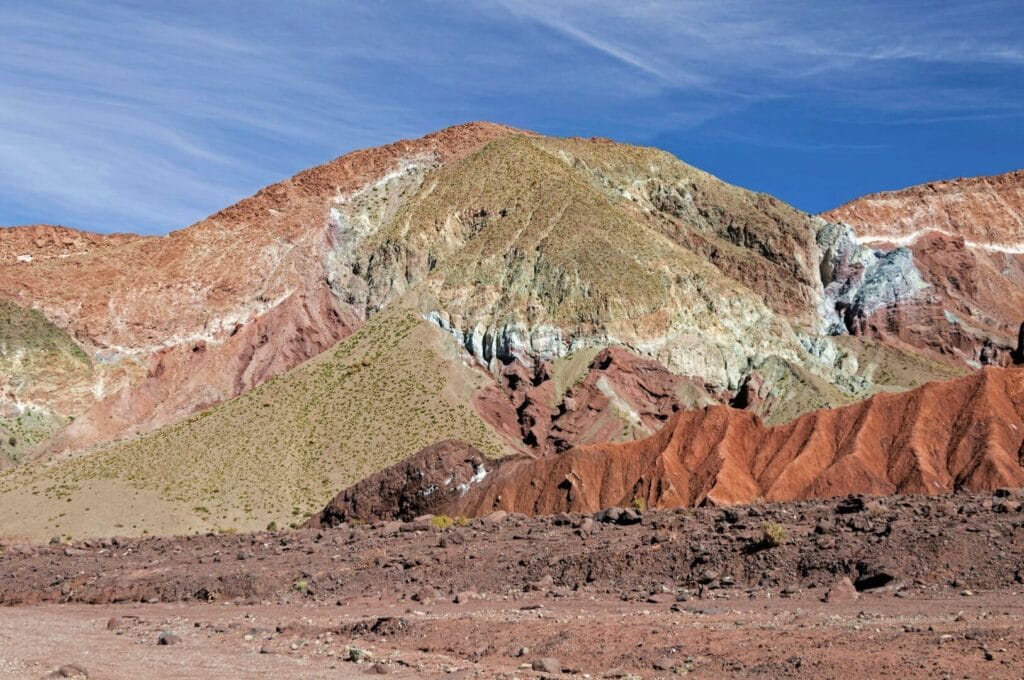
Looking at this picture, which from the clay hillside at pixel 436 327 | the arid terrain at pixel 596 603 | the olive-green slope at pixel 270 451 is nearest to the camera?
the arid terrain at pixel 596 603

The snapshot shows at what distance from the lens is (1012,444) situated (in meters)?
37.5

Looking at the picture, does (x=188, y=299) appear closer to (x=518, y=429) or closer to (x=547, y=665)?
(x=518, y=429)

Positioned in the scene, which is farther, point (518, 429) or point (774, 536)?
point (518, 429)

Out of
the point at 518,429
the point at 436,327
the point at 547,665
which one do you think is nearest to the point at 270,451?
the point at 518,429

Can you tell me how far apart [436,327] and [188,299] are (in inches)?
978

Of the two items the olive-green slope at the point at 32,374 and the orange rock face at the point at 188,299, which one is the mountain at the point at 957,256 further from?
the olive-green slope at the point at 32,374

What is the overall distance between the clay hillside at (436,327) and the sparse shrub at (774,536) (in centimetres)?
2255

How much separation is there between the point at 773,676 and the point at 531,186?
298 ft

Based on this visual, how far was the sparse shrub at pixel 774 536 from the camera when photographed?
23250 millimetres

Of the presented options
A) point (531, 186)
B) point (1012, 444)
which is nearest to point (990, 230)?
point (531, 186)

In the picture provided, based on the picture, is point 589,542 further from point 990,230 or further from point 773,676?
point 990,230

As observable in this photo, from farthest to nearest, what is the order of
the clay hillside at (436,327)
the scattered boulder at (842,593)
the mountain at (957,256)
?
the mountain at (957,256), the clay hillside at (436,327), the scattered boulder at (842,593)

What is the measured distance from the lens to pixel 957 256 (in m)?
121

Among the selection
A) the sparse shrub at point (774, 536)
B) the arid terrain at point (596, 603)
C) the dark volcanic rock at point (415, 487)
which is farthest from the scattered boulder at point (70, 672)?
the dark volcanic rock at point (415, 487)
